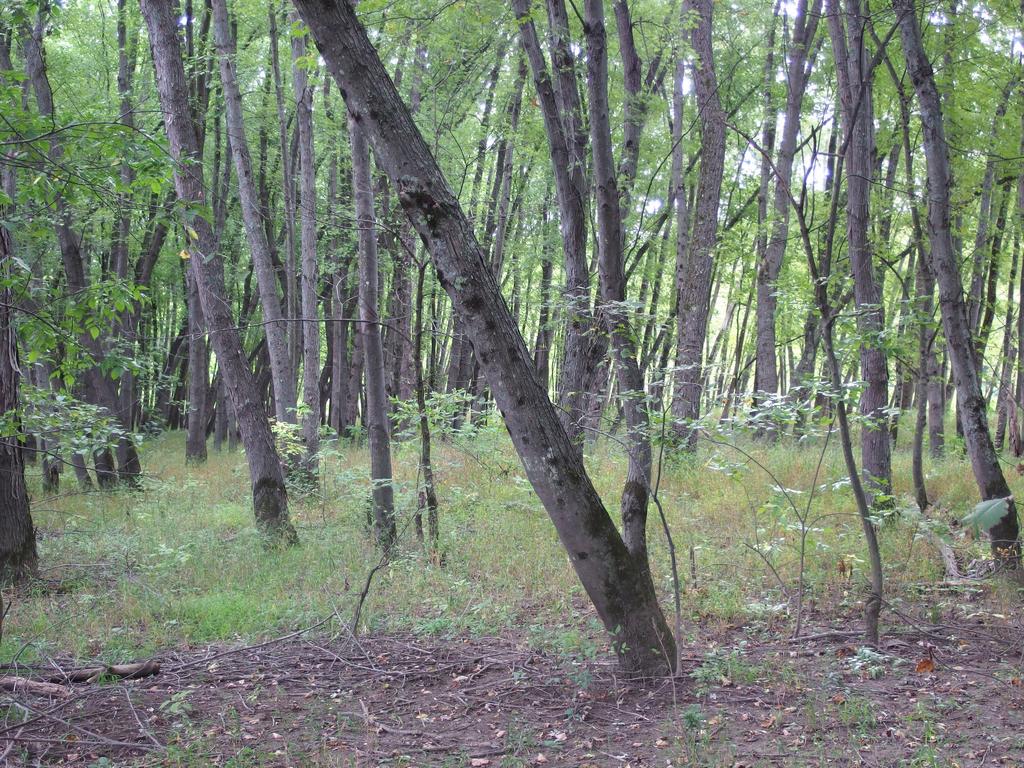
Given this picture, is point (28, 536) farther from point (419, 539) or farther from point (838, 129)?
point (838, 129)

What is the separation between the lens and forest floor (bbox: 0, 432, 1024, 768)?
4094 millimetres

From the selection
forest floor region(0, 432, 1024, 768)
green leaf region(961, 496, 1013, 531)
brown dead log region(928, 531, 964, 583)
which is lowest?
forest floor region(0, 432, 1024, 768)

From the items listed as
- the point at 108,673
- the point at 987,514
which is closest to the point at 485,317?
the point at 987,514

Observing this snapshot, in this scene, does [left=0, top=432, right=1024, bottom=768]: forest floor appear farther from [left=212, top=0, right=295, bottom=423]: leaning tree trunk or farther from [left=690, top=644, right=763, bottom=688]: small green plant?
[left=212, top=0, right=295, bottom=423]: leaning tree trunk

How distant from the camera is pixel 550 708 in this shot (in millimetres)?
4641

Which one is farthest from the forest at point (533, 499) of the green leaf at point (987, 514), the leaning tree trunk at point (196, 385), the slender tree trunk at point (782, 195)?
the leaning tree trunk at point (196, 385)

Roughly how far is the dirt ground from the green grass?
1.95ft

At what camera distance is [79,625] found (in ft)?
21.1

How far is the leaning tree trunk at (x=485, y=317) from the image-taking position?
13.4 ft

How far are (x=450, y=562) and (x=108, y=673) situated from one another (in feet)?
11.5

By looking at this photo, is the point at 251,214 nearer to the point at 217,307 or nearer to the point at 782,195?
the point at 217,307

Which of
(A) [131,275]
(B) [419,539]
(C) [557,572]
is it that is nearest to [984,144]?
(C) [557,572]

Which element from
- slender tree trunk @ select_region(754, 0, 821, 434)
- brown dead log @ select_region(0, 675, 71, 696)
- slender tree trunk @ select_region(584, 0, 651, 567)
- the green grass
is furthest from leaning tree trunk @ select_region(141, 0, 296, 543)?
slender tree trunk @ select_region(754, 0, 821, 434)

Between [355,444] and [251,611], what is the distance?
45.7ft
